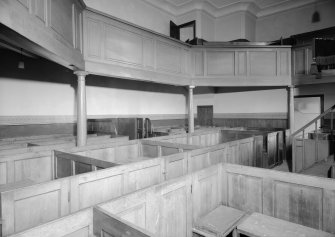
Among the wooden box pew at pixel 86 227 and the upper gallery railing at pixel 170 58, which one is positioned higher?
the upper gallery railing at pixel 170 58

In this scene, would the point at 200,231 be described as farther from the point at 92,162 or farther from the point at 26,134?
the point at 26,134

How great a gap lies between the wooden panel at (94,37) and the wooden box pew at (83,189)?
3898 millimetres

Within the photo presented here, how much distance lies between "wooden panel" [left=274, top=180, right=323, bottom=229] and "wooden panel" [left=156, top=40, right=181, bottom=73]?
20.1ft

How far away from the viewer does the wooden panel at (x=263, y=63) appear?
9.96m

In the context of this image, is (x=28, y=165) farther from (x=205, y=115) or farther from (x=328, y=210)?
(x=205, y=115)

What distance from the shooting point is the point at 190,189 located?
3314 mm

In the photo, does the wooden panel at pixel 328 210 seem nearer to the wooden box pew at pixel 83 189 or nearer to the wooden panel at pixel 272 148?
the wooden box pew at pixel 83 189

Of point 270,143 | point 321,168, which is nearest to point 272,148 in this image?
point 270,143

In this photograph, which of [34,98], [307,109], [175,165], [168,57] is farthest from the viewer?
[307,109]

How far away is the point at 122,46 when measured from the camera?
7.10m

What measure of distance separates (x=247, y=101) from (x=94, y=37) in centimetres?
825

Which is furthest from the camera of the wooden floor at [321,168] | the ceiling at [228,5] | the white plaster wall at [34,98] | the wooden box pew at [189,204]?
the ceiling at [228,5]

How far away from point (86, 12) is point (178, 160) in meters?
4.57

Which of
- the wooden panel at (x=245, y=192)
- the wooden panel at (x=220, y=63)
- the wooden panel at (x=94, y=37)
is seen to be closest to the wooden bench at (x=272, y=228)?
the wooden panel at (x=245, y=192)
